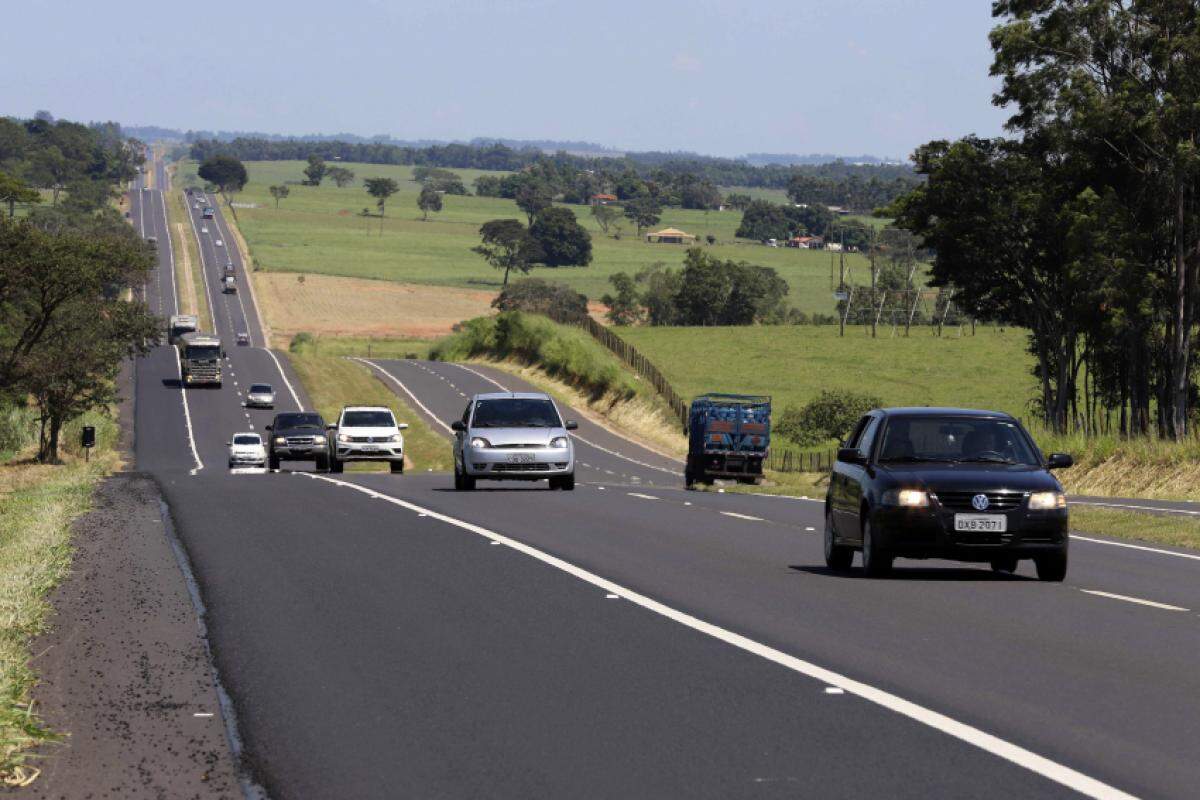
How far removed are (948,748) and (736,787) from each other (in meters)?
1.36

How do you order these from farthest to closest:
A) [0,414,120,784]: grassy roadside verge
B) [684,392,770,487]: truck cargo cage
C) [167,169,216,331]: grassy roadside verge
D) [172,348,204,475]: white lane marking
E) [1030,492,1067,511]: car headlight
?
[167,169,216,331]: grassy roadside verge < [172,348,204,475]: white lane marking < [684,392,770,487]: truck cargo cage < [1030,492,1067,511]: car headlight < [0,414,120,784]: grassy roadside verge

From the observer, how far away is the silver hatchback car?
103 ft

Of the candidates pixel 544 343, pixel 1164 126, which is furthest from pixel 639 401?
pixel 1164 126

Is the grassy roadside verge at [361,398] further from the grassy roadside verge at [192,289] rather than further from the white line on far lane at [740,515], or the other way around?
the white line on far lane at [740,515]

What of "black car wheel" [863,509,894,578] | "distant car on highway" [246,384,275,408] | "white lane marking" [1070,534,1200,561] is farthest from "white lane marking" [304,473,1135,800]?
"distant car on highway" [246,384,275,408]

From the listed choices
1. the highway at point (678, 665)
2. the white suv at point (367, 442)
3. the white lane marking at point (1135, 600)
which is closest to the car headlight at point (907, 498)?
the highway at point (678, 665)

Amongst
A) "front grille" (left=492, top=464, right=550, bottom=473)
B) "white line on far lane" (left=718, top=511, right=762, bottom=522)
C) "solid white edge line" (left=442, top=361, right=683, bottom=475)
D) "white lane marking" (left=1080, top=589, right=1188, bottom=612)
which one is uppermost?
"white lane marking" (left=1080, top=589, right=1188, bottom=612)

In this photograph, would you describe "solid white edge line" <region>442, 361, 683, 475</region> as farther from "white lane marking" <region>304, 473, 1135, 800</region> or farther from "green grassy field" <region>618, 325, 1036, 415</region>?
"white lane marking" <region>304, 473, 1135, 800</region>

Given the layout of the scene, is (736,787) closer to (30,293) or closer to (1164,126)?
(1164,126)

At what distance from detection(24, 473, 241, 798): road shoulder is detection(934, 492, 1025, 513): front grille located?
6717 millimetres

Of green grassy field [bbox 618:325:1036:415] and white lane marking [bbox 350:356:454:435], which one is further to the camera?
green grassy field [bbox 618:325:1036:415]

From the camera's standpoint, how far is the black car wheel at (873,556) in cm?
1667

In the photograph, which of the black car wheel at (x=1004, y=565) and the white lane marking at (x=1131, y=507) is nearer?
the black car wheel at (x=1004, y=565)

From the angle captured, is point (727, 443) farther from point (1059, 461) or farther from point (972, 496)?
point (972, 496)
